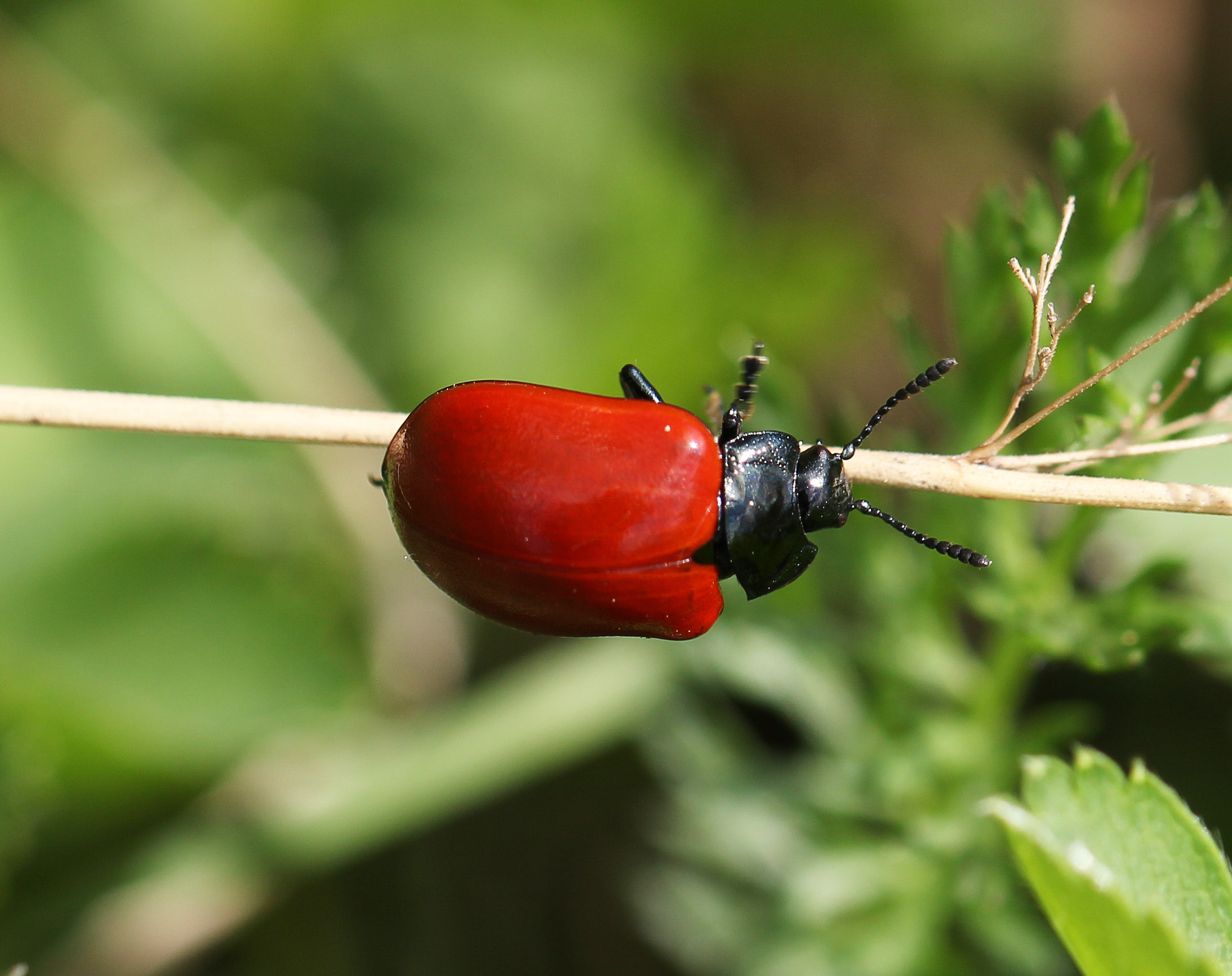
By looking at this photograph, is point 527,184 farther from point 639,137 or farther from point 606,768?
point 606,768

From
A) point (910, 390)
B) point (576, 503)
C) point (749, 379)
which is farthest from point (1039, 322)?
point (576, 503)

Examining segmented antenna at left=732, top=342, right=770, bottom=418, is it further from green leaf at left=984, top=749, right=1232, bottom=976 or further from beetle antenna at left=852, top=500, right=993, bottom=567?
green leaf at left=984, top=749, right=1232, bottom=976

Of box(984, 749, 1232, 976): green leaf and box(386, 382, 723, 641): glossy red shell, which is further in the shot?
box(386, 382, 723, 641): glossy red shell

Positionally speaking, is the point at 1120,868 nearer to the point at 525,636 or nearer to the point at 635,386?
the point at 635,386

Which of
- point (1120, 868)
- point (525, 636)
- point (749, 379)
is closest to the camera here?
point (1120, 868)

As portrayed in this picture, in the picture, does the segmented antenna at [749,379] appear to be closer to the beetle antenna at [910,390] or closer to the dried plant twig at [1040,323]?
the beetle antenna at [910,390]

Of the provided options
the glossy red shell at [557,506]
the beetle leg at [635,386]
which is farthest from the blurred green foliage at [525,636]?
the glossy red shell at [557,506]

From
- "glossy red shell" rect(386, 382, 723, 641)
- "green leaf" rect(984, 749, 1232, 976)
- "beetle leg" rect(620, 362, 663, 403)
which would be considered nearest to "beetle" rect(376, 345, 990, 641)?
"glossy red shell" rect(386, 382, 723, 641)

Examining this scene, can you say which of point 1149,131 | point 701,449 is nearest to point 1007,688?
point 701,449
